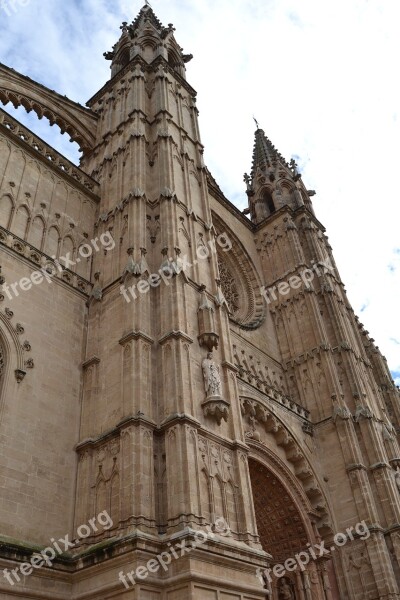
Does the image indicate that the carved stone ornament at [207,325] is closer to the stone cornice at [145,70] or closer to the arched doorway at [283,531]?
the arched doorway at [283,531]

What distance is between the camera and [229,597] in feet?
29.9

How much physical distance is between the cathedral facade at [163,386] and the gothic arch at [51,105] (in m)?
0.08

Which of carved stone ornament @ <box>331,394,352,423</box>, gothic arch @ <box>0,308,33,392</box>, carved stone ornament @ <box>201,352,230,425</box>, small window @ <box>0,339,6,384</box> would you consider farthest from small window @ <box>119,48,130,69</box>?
small window @ <box>0,339,6,384</box>

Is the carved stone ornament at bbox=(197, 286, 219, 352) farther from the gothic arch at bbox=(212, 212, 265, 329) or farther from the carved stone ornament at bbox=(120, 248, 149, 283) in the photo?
the gothic arch at bbox=(212, 212, 265, 329)

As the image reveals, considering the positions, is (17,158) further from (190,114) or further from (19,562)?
(19,562)

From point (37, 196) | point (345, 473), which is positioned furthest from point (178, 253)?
point (345, 473)

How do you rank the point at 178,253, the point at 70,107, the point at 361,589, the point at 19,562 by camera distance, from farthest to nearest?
1. the point at 70,107
2. the point at 361,589
3. the point at 178,253
4. the point at 19,562

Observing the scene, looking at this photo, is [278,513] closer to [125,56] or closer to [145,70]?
[145,70]

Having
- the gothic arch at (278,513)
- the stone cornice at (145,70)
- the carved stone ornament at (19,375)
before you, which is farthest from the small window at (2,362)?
the stone cornice at (145,70)

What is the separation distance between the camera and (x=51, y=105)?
62.4ft

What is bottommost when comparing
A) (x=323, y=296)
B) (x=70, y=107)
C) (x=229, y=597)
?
(x=229, y=597)

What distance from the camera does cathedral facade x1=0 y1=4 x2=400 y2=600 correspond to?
31.3ft

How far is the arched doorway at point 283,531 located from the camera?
15.2 metres

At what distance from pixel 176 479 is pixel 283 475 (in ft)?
24.2
